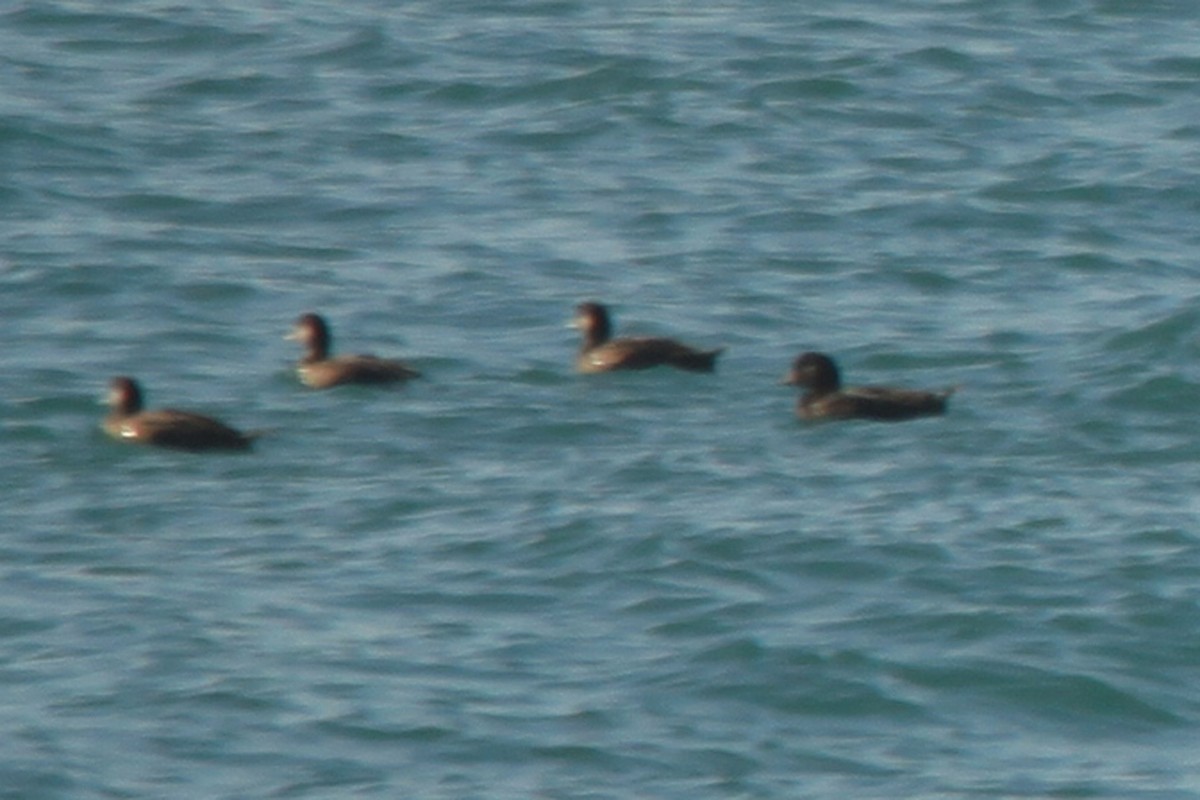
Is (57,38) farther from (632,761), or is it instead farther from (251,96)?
(632,761)

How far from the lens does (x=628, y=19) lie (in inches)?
989

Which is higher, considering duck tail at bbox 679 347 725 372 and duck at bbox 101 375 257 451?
duck at bbox 101 375 257 451

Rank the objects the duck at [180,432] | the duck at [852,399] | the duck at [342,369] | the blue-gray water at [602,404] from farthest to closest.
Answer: the duck at [342,369] → the duck at [852,399] → the duck at [180,432] → the blue-gray water at [602,404]

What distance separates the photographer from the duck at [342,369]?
16344mm

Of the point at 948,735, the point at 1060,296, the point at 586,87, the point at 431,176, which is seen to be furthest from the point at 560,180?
the point at 948,735

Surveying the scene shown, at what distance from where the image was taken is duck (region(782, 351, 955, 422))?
1576 centimetres

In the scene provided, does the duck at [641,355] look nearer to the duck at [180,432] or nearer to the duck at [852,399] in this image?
the duck at [852,399]

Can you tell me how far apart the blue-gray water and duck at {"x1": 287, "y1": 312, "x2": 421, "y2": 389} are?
100 mm

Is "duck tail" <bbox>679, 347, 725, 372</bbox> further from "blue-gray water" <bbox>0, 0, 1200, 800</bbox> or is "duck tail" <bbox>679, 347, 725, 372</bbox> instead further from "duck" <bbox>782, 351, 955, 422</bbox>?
"duck" <bbox>782, 351, 955, 422</bbox>

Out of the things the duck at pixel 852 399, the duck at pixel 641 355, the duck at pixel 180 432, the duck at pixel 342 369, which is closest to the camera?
the duck at pixel 180 432

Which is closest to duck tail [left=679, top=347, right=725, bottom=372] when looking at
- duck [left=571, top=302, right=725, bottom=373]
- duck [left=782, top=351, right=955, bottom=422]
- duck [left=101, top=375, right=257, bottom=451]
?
duck [left=571, top=302, right=725, bottom=373]

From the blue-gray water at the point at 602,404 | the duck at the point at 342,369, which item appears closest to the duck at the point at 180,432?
the blue-gray water at the point at 602,404

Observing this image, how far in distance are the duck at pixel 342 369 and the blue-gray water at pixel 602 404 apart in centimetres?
10

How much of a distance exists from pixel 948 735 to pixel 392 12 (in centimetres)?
1431
